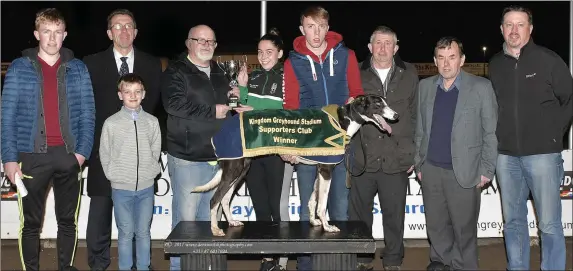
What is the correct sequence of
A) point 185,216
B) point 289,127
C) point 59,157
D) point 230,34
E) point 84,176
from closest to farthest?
point 289,127, point 59,157, point 185,216, point 84,176, point 230,34

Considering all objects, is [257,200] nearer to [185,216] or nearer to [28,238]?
[185,216]

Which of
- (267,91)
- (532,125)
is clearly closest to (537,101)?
(532,125)

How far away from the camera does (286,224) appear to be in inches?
216

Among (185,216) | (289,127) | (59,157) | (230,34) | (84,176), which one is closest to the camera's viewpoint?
(289,127)

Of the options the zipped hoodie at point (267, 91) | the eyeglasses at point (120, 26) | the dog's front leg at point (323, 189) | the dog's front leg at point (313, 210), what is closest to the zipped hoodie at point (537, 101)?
the dog's front leg at point (323, 189)

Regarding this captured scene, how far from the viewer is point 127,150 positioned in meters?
5.41

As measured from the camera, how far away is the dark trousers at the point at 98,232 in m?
5.75

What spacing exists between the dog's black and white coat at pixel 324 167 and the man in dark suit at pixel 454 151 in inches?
28.3

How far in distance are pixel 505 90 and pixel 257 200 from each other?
7.95 feet

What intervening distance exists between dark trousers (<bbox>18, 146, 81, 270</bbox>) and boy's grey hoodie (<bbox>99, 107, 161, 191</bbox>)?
312 mm

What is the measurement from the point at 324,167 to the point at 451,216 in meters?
1.34

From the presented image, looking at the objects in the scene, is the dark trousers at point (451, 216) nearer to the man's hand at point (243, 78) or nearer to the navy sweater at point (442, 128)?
the navy sweater at point (442, 128)

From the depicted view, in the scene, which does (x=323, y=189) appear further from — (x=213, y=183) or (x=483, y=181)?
(x=483, y=181)

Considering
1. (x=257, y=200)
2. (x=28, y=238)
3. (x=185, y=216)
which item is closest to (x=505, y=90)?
(x=257, y=200)
